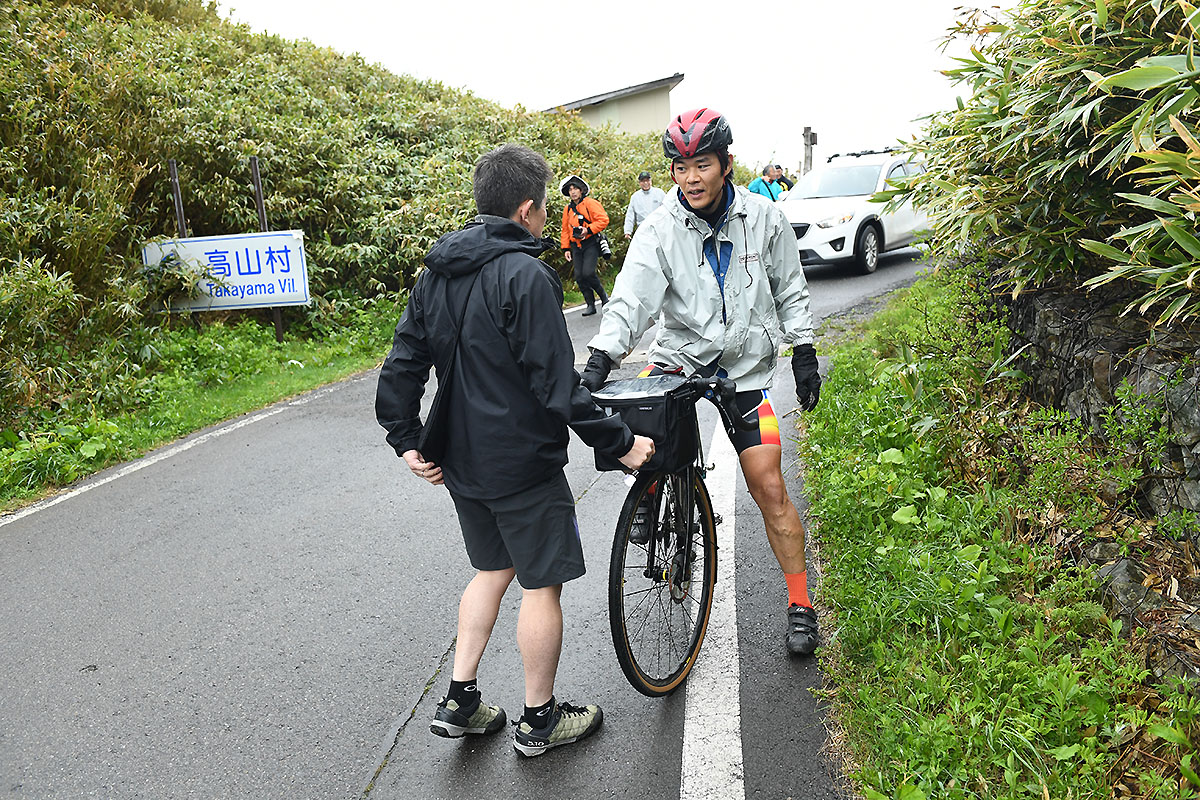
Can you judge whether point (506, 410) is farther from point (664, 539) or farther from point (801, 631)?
point (801, 631)

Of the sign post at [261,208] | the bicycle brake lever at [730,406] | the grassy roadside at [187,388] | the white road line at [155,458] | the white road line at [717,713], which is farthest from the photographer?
the sign post at [261,208]

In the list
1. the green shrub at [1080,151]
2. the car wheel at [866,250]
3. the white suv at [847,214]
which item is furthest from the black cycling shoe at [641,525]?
the car wheel at [866,250]

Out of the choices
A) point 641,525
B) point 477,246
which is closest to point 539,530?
point 641,525

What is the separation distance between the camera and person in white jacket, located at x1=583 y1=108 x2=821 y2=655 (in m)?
3.48

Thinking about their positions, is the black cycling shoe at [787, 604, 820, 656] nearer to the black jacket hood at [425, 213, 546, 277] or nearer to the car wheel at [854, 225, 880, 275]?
the black jacket hood at [425, 213, 546, 277]

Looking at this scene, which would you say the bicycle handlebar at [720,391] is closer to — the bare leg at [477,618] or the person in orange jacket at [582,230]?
the bare leg at [477,618]

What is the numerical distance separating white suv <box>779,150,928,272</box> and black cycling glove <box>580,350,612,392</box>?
10.7 m

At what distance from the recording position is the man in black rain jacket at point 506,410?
2.86m

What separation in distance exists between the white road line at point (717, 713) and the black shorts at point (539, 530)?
779 mm

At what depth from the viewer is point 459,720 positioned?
126 inches

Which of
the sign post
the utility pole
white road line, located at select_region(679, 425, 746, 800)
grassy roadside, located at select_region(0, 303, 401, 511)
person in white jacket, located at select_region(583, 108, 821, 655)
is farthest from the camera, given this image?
the utility pole

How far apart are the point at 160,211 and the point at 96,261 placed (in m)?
2.28

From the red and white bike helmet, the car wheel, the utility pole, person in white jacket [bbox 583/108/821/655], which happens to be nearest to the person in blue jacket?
the car wheel

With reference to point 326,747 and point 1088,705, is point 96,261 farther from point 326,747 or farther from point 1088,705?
point 1088,705
